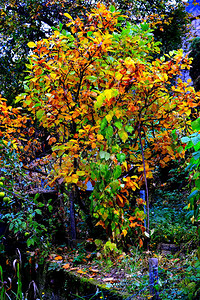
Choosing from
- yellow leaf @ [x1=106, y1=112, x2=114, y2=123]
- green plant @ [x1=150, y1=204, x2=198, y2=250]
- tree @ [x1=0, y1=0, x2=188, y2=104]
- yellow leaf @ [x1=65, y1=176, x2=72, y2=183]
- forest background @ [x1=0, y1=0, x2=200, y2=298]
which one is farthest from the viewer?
tree @ [x1=0, y1=0, x2=188, y2=104]

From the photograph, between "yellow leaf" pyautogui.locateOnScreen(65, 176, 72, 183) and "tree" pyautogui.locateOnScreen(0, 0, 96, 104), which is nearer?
"yellow leaf" pyautogui.locateOnScreen(65, 176, 72, 183)

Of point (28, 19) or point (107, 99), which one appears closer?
point (107, 99)

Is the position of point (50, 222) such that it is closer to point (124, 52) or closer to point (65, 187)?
point (65, 187)

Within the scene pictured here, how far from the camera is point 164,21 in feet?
20.9

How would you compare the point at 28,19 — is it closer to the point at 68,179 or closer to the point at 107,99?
the point at 107,99

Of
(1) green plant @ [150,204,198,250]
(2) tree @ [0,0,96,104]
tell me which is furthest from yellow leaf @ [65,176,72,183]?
(2) tree @ [0,0,96,104]

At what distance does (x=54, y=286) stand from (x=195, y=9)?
25.5 ft

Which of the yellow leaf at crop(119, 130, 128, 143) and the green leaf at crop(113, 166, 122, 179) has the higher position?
the yellow leaf at crop(119, 130, 128, 143)

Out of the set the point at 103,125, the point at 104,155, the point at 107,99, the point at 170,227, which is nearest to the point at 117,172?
the point at 104,155

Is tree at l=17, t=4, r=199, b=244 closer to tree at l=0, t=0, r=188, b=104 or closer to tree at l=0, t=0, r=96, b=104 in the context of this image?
tree at l=0, t=0, r=188, b=104

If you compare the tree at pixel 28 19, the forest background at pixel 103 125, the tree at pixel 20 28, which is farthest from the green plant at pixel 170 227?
the tree at pixel 20 28

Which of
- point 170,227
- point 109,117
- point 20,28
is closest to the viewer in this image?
point 109,117

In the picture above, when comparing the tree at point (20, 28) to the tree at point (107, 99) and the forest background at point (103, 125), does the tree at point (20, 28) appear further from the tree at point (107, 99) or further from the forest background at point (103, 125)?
the tree at point (107, 99)

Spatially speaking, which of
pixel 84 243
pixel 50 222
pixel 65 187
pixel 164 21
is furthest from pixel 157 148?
pixel 164 21
